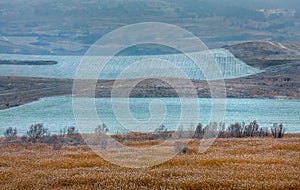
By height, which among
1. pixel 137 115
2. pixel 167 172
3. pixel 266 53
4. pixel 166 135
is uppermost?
pixel 266 53

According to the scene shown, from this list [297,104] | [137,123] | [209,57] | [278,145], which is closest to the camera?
[278,145]

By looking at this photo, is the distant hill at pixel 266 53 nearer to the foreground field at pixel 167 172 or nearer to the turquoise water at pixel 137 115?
the turquoise water at pixel 137 115

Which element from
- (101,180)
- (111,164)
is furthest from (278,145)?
(101,180)

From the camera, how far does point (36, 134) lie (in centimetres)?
3806

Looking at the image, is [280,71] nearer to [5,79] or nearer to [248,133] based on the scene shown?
[5,79]

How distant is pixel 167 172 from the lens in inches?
717

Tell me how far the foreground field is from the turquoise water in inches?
861

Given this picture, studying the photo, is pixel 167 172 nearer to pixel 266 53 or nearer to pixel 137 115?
pixel 137 115

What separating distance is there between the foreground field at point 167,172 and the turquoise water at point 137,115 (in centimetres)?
2186

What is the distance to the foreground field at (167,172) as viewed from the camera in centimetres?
1642

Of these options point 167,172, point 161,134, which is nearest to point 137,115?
point 161,134

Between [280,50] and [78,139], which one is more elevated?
[280,50]

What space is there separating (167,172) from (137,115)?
1491 inches

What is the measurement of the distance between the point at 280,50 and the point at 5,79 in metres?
73.3
